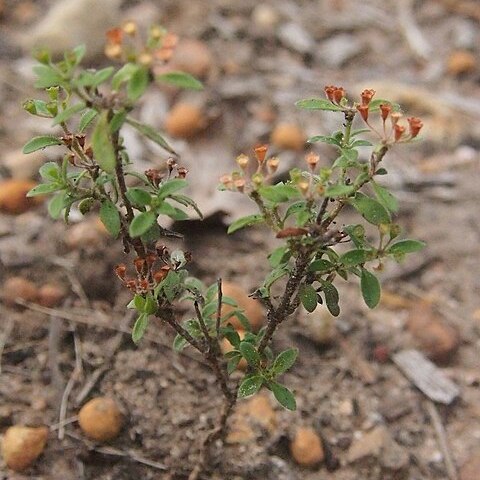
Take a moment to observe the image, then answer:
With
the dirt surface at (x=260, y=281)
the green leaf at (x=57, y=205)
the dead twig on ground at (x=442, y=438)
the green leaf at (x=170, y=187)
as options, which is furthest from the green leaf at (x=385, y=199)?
the dead twig on ground at (x=442, y=438)

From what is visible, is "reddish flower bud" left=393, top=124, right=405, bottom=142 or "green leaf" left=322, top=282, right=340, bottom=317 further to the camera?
"green leaf" left=322, top=282, right=340, bottom=317

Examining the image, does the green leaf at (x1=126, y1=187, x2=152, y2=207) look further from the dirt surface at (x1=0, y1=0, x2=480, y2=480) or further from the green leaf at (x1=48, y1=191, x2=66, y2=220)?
the dirt surface at (x1=0, y1=0, x2=480, y2=480)

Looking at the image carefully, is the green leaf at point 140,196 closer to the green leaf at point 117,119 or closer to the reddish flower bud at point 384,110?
the green leaf at point 117,119

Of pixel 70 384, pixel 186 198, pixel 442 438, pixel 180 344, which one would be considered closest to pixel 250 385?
pixel 180 344

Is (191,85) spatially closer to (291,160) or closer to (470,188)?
(291,160)

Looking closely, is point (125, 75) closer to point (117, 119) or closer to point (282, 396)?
point (117, 119)

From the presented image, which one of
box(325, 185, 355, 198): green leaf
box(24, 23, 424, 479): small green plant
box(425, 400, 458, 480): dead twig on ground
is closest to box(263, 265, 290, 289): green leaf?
box(24, 23, 424, 479): small green plant
